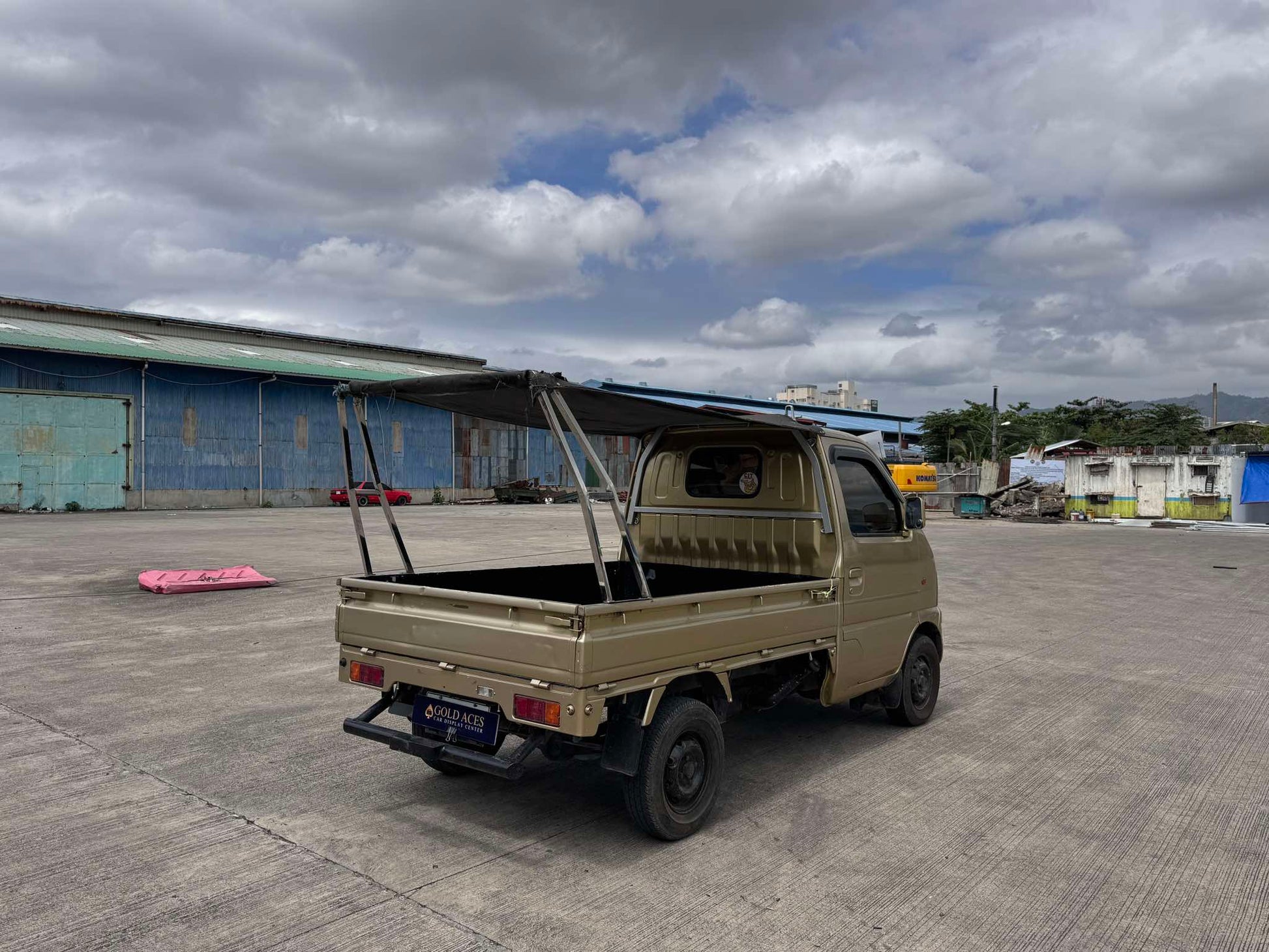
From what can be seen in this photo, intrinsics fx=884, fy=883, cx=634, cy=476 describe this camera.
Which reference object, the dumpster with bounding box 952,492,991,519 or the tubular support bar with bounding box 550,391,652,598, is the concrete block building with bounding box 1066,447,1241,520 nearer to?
the dumpster with bounding box 952,492,991,519

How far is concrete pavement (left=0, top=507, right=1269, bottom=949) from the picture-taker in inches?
133

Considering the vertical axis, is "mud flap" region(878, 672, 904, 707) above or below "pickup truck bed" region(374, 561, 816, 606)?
below

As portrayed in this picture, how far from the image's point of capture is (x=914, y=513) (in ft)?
19.8

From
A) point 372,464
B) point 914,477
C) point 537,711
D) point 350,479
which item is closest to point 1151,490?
point 914,477

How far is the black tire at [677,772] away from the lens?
3.97 meters

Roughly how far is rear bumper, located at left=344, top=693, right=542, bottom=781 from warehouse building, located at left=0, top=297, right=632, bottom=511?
75.7ft

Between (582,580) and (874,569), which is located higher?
(874,569)

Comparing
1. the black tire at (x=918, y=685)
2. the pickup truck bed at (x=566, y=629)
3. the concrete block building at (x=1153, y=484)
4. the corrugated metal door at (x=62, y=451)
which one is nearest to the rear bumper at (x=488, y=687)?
the pickup truck bed at (x=566, y=629)

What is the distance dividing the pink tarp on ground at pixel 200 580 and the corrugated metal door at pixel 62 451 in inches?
903

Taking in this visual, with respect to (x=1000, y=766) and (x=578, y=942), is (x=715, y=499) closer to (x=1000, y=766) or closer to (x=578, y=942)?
(x=1000, y=766)

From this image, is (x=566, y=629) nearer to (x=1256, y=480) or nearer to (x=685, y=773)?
(x=685, y=773)

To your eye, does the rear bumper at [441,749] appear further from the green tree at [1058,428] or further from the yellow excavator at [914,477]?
the green tree at [1058,428]

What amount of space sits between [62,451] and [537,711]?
34240mm

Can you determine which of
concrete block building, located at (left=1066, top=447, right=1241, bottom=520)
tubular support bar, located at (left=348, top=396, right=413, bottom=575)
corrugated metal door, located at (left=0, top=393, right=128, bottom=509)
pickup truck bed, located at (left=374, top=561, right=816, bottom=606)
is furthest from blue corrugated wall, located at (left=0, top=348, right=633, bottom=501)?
tubular support bar, located at (left=348, top=396, right=413, bottom=575)
